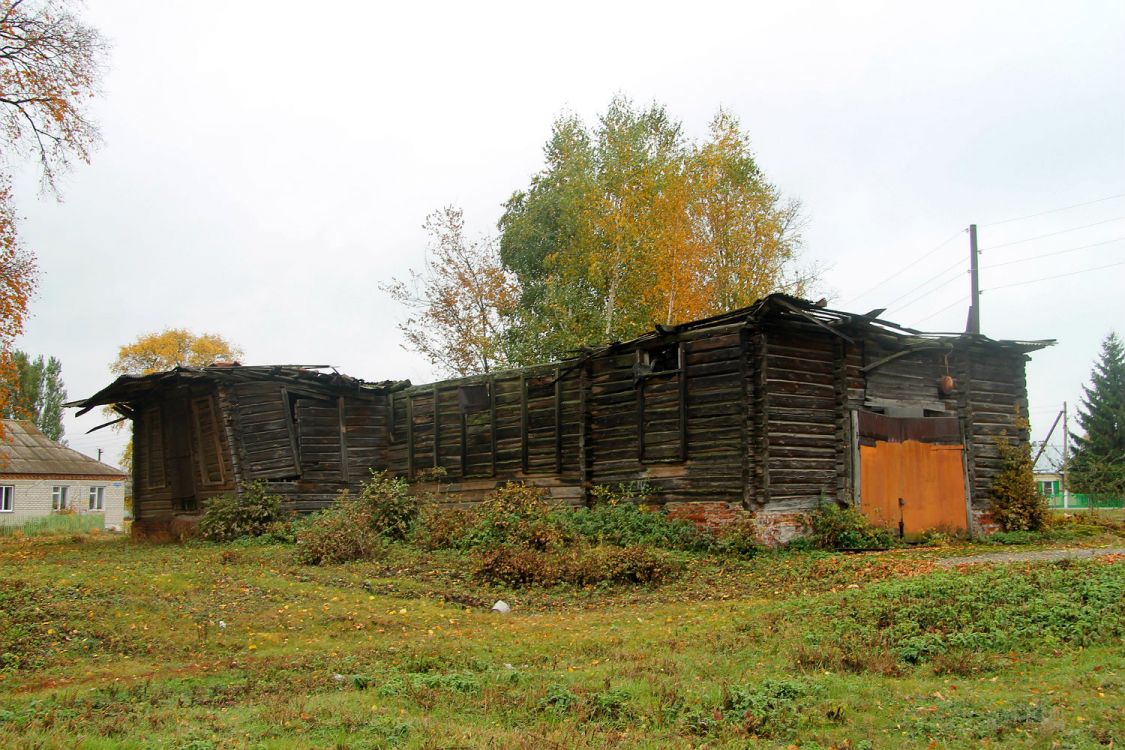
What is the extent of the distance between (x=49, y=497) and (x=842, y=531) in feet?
156

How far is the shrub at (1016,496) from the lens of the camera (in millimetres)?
20312

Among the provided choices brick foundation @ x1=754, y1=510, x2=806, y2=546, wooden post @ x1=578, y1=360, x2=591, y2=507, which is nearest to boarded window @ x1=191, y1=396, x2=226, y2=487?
wooden post @ x1=578, y1=360, x2=591, y2=507

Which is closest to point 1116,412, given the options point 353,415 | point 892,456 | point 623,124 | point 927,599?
point 623,124

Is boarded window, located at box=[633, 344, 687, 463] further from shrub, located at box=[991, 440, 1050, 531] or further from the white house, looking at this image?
the white house

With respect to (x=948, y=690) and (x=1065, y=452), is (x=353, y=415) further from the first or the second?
(x=1065, y=452)

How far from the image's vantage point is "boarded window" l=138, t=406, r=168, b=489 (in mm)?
27625

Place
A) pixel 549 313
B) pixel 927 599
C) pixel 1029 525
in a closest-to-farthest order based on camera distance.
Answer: pixel 927 599 < pixel 1029 525 < pixel 549 313

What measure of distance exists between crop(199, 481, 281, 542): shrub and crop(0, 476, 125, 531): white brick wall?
2579 centimetres

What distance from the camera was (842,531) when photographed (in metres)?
17.0

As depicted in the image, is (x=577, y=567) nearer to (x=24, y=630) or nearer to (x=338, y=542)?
(x=338, y=542)

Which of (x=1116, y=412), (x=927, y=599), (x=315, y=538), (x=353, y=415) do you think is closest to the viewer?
(x=927, y=599)

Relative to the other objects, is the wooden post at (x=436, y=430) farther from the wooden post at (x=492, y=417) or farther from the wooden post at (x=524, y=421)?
the wooden post at (x=524, y=421)

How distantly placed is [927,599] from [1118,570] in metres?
2.80

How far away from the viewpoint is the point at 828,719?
6500 millimetres
